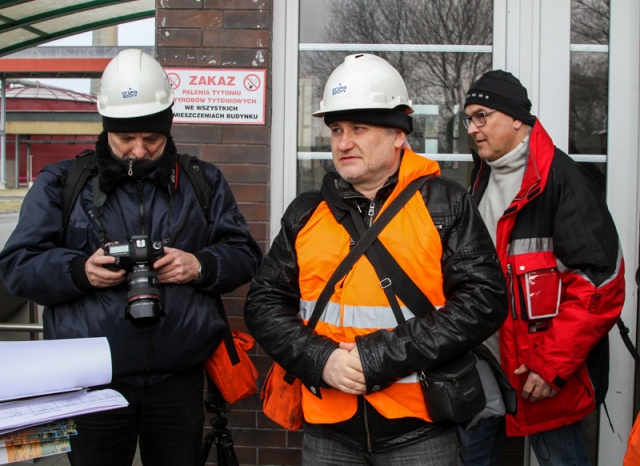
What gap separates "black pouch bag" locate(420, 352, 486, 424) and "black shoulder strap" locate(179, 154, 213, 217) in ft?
3.48

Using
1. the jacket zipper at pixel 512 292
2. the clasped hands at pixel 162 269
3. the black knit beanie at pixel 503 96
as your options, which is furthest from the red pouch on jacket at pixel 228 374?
the black knit beanie at pixel 503 96

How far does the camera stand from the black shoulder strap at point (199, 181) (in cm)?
259

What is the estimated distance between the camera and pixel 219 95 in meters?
3.47

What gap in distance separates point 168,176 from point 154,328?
0.56 meters

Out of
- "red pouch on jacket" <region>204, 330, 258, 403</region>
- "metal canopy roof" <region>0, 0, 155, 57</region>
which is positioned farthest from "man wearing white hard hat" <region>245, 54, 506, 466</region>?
"metal canopy roof" <region>0, 0, 155, 57</region>

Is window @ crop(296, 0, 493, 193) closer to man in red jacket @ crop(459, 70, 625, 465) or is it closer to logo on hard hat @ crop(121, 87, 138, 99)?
man in red jacket @ crop(459, 70, 625, 465)

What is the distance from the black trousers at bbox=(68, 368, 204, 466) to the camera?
2354mm

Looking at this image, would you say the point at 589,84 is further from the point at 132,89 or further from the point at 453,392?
the point at 132,89

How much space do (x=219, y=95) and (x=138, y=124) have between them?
109 cm

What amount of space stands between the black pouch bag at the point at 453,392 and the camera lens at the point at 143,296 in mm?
870

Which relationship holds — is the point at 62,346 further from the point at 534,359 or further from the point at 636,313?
the point at 636,313

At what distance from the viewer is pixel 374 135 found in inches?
→ 88.0

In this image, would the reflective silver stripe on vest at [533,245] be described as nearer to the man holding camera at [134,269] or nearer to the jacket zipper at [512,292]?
the jacket zipper at [512,292]

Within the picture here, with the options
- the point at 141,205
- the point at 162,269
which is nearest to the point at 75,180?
the point at 141,205
